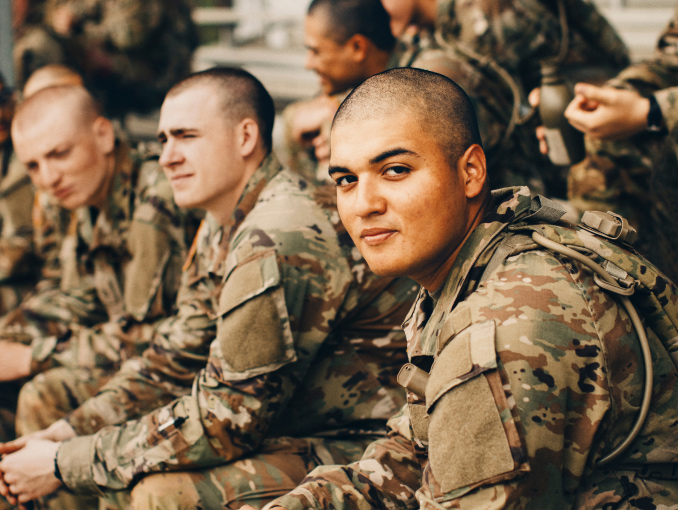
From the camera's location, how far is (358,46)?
3.75 metres

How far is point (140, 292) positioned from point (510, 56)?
2090mm

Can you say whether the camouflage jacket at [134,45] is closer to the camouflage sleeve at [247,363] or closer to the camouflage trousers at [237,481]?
the camouflage sleeve at [247,363]

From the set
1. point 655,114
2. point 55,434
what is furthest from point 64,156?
point 655,114

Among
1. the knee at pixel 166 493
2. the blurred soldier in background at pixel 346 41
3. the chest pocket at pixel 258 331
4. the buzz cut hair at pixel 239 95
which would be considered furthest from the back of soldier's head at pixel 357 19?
the knee at pixel 166 493

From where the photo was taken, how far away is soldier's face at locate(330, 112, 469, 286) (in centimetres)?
160

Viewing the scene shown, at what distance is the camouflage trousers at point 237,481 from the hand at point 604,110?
141 cm

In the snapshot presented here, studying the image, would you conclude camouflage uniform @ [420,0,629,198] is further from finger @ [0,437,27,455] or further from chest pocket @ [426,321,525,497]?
finger @ [0,437,27,455]

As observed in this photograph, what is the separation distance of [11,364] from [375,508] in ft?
7.39

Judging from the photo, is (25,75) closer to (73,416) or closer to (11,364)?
(11,364)

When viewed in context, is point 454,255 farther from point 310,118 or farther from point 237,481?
point 310,118

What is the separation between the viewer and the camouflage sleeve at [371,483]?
5.71 ft

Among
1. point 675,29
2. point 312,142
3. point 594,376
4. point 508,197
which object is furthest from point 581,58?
point 594,376

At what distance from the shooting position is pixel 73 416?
264 cm

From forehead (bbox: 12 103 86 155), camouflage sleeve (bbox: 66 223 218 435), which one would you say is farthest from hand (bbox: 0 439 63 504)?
forehead (bbox: 12 103 86 155)
